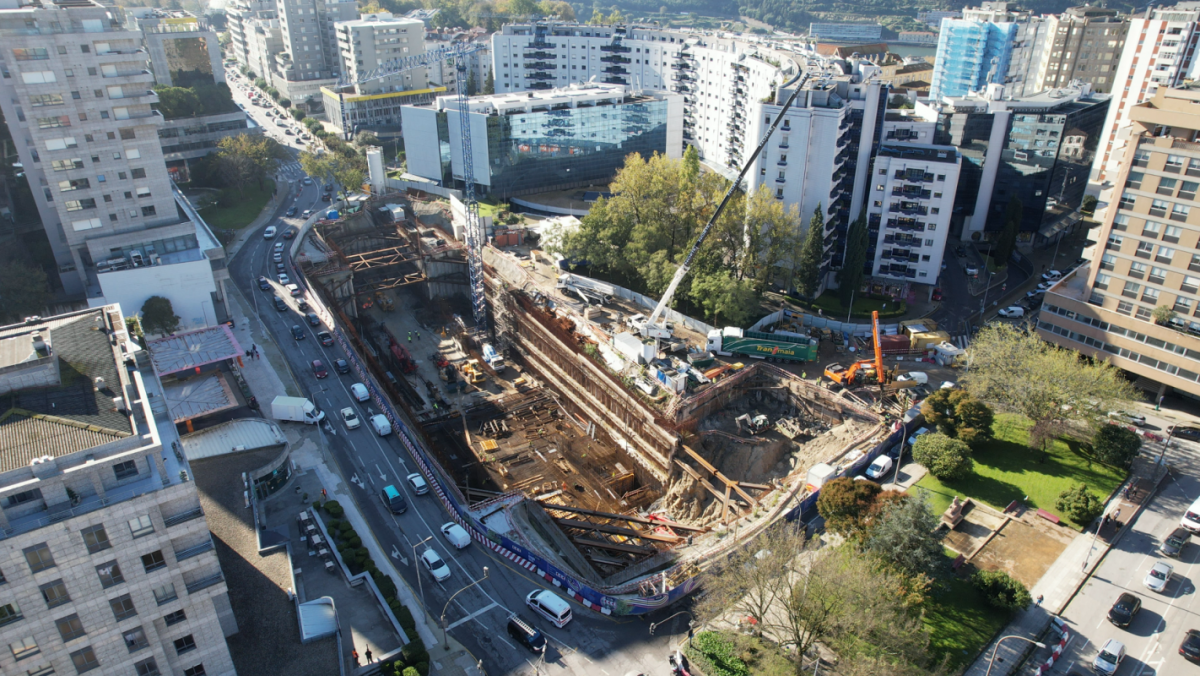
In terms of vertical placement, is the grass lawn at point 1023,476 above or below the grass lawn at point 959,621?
above

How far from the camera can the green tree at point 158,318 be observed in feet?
261

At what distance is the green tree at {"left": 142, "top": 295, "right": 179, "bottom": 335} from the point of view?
7950 centimetres

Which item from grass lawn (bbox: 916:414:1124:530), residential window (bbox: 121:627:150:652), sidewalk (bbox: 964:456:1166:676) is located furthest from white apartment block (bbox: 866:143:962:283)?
residential window (bbox: 121:627:150:652)

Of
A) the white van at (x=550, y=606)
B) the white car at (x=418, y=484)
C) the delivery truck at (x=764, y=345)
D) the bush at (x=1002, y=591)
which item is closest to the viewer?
the bush at (x=1002, y=591)

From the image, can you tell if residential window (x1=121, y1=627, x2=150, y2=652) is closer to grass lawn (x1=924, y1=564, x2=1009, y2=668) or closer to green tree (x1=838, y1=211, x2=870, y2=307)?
grass lawn (x1=924, y1=564, x2=1009, y2=668)

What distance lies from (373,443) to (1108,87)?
171641 mm

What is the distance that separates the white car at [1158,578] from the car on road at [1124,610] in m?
3.00

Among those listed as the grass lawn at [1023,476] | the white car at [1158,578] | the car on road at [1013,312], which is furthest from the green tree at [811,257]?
the white car at [1158,578]

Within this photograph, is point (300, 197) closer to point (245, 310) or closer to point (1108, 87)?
point (245, 310)

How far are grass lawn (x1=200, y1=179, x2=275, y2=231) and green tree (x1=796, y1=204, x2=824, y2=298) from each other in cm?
8760

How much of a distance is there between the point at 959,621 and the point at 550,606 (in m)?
27.6

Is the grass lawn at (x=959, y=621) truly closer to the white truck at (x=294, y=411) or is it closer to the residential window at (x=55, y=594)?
the residential window at (x=55, y=594)

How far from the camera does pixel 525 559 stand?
55719 millimetres

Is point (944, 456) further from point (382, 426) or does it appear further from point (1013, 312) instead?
point (382, 426)
